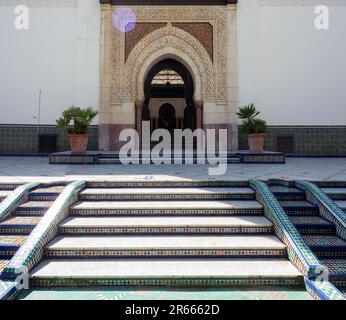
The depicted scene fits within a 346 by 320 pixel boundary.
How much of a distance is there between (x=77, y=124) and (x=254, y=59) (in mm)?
3706

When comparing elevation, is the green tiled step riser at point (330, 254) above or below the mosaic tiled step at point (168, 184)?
below

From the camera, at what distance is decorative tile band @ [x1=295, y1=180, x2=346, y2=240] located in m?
1.87

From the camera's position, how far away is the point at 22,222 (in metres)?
1.94

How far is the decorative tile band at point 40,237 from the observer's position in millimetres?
1456

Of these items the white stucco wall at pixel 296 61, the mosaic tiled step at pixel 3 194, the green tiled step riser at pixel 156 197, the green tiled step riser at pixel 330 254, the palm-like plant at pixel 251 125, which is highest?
the white stucco wall at pixel 296 61

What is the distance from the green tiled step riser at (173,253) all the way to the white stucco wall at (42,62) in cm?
451

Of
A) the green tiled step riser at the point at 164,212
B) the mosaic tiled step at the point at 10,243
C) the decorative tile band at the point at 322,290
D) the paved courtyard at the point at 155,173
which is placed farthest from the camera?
the paved courtyard at the point at 155,173

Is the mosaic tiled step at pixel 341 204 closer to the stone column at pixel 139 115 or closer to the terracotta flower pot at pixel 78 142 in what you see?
the terracotta flower pot at pixel 78 142

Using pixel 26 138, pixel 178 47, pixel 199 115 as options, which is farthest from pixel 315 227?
pixel 26 138

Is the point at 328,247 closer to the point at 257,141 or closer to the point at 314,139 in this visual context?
the point at 257,141


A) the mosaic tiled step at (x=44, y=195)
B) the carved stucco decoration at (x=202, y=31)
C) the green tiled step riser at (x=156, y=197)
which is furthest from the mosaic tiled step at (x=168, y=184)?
the carved stucco decoration at (x=202, y=31)

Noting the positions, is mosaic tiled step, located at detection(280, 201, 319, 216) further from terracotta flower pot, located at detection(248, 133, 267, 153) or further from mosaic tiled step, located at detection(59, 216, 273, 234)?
terracotta flower pot, located at detection(248, 133, 267, 153)

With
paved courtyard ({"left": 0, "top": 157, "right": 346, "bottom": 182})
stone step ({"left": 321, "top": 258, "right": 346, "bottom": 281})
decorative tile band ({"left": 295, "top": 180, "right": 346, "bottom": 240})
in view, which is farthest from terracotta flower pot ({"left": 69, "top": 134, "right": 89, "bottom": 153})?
stone step ({"left": 321, "top": 258, "right": 346, "bottom": 281})

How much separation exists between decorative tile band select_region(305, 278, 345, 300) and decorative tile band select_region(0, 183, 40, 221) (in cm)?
204
